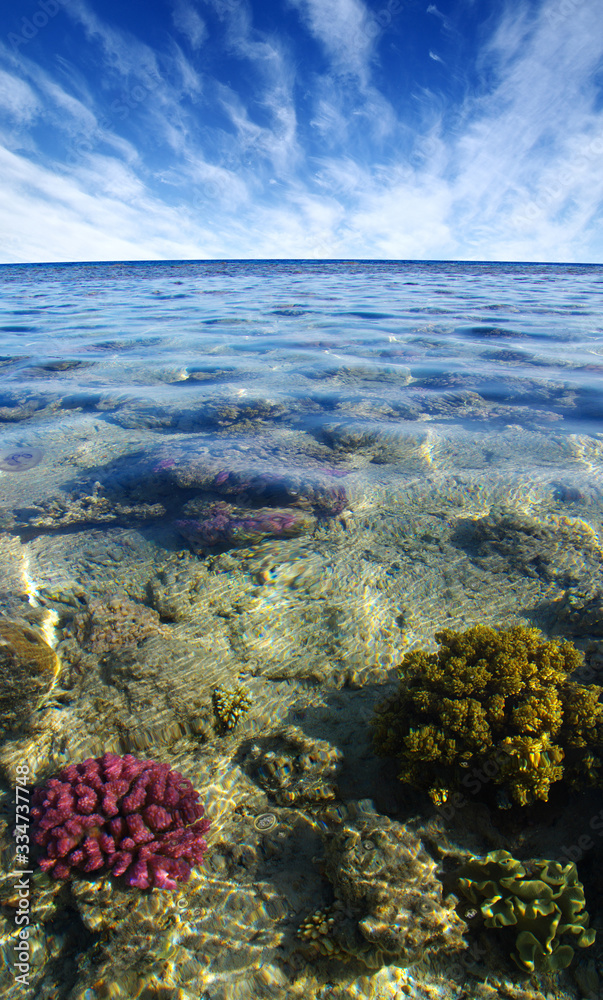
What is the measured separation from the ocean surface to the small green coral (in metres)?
0.11

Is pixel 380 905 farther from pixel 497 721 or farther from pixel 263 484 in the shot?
pixel 263 484

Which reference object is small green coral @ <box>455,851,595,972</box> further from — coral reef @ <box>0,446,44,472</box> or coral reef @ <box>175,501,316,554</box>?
coral reef @ <box>0,446,44,472</box>

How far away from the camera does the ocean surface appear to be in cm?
234

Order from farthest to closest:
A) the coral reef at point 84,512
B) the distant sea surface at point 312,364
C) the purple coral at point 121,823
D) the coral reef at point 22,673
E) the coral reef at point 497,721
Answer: the distant sea surface at point 312,364
the coral reef at point 84,512
the coral reef at point 22,673
the coral reef at point 497,721
the purple coral at point 121,823

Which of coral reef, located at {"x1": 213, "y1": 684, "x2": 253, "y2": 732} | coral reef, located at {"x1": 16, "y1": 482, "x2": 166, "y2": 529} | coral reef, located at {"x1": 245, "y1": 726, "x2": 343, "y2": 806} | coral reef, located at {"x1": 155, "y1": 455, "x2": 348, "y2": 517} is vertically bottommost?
coral reef, located at {"x1": 245, "y1": 726, "x2": 343, "y2": 806}

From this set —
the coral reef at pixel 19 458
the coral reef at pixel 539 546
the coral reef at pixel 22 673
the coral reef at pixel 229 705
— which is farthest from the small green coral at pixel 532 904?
the coral reef at pixel 19 458

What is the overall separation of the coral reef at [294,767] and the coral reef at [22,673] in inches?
69.2

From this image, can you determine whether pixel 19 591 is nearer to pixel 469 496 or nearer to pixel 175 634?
pixel 175 634

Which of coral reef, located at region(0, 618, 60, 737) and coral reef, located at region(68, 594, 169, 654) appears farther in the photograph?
coral reef, located at region(68, 594, 169, 654)

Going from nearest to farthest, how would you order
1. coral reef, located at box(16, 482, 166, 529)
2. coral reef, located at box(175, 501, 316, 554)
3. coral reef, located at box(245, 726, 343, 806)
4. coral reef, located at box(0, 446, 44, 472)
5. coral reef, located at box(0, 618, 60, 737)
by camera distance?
coral reef, located at box(245, 726, 343, 806) < coral reef, located at box(0, 618, 60, 737) < coral reef, located at box(175, 501, 316, 554) < coral reef, located at box(16, 482, 166, 529) < coral reef, located at box(0, 446, 44, 472)

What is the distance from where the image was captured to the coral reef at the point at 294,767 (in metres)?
3.04

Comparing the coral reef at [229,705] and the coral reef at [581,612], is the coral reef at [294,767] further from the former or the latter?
the coral reef at [581,612]

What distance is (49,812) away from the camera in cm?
276

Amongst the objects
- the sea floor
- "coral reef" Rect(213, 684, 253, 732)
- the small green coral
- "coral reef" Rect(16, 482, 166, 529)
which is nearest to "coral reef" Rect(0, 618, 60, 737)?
the sea floor
